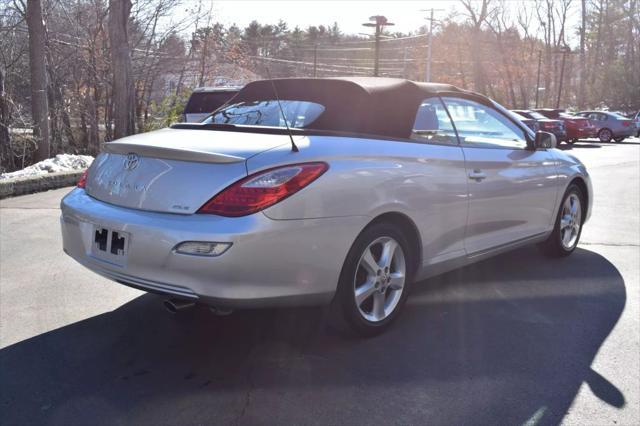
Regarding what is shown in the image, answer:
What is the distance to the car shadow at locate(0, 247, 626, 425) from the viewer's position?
2861 mm

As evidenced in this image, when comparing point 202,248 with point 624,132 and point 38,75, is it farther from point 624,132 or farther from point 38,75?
point 624,132

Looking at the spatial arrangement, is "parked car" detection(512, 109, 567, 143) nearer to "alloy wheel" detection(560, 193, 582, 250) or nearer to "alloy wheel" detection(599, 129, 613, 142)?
"alloy wheel" detection(599, 129, 613, 142)

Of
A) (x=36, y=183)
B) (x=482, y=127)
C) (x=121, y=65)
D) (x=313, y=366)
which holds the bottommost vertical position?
(x=313, y=366)

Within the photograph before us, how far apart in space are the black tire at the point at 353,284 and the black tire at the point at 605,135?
92.2ft

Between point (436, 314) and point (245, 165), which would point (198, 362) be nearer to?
point (245, 165)

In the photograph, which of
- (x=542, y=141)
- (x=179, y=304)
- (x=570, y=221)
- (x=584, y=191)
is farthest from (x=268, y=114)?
(x=584, y=191)

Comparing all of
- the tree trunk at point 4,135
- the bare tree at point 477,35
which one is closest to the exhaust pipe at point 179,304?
the tree trunk at point 4,135

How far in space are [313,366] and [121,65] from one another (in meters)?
11.5

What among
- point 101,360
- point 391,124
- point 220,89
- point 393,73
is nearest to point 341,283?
point 391,124

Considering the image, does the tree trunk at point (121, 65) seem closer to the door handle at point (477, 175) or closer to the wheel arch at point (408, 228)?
the door handle at point (477, 175)

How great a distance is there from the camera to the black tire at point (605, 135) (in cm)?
2839

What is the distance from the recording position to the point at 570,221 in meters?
5.70

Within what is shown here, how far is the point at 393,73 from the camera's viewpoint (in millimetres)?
64750

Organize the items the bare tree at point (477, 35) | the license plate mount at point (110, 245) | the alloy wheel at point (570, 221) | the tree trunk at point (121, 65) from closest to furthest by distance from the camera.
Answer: the license plate mount at point (110, 245), the alloy wheel at point (570, 221), the tree trunk at point (121, 65), the bare tree at point (477, 35)
